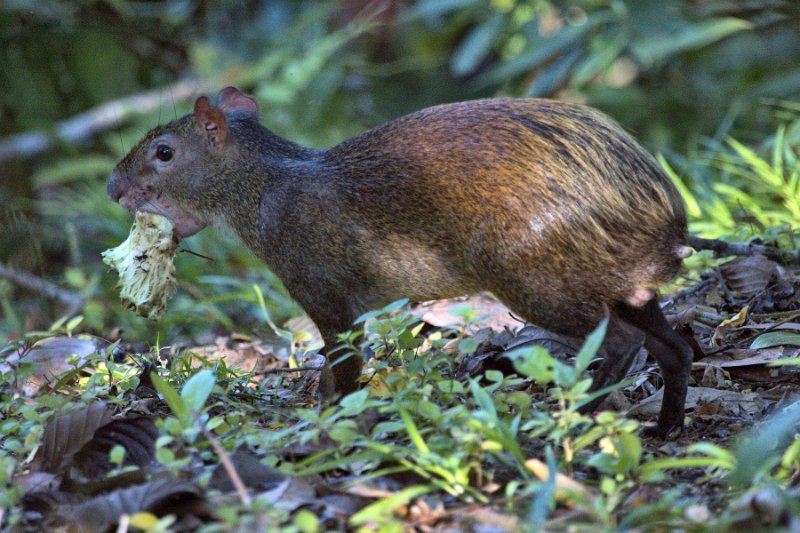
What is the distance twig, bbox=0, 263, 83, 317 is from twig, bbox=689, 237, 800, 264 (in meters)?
4.48

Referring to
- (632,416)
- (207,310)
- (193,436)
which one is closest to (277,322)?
(207,310)

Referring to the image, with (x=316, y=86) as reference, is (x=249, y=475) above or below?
below

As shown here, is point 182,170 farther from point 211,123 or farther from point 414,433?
point 414,433

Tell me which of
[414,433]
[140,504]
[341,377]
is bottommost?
[341,377]

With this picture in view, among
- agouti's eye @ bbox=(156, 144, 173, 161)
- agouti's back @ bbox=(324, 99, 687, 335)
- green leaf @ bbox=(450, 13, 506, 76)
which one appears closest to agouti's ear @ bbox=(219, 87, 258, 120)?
agouti's eye @ bbox=(156, 144, 173, 161)

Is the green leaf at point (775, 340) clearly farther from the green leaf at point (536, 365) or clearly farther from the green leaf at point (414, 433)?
the green leaf at point (414, 433)

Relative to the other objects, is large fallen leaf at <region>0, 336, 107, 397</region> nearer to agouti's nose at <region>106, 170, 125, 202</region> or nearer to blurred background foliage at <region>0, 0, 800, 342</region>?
agouti's nose at <region>106, 170, 125, 202</region>

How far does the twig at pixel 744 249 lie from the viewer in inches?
201

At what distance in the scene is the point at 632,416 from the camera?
13.5 ft

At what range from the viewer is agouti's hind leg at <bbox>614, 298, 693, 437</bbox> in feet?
12.6

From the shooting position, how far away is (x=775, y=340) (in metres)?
4.24

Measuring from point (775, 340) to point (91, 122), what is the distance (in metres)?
9.14

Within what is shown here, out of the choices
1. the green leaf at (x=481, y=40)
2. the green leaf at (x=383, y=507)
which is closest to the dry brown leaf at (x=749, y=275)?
→ the green leaf at (x=383, y=507)

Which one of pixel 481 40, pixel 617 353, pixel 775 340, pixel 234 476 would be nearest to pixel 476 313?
pixel 617 353
